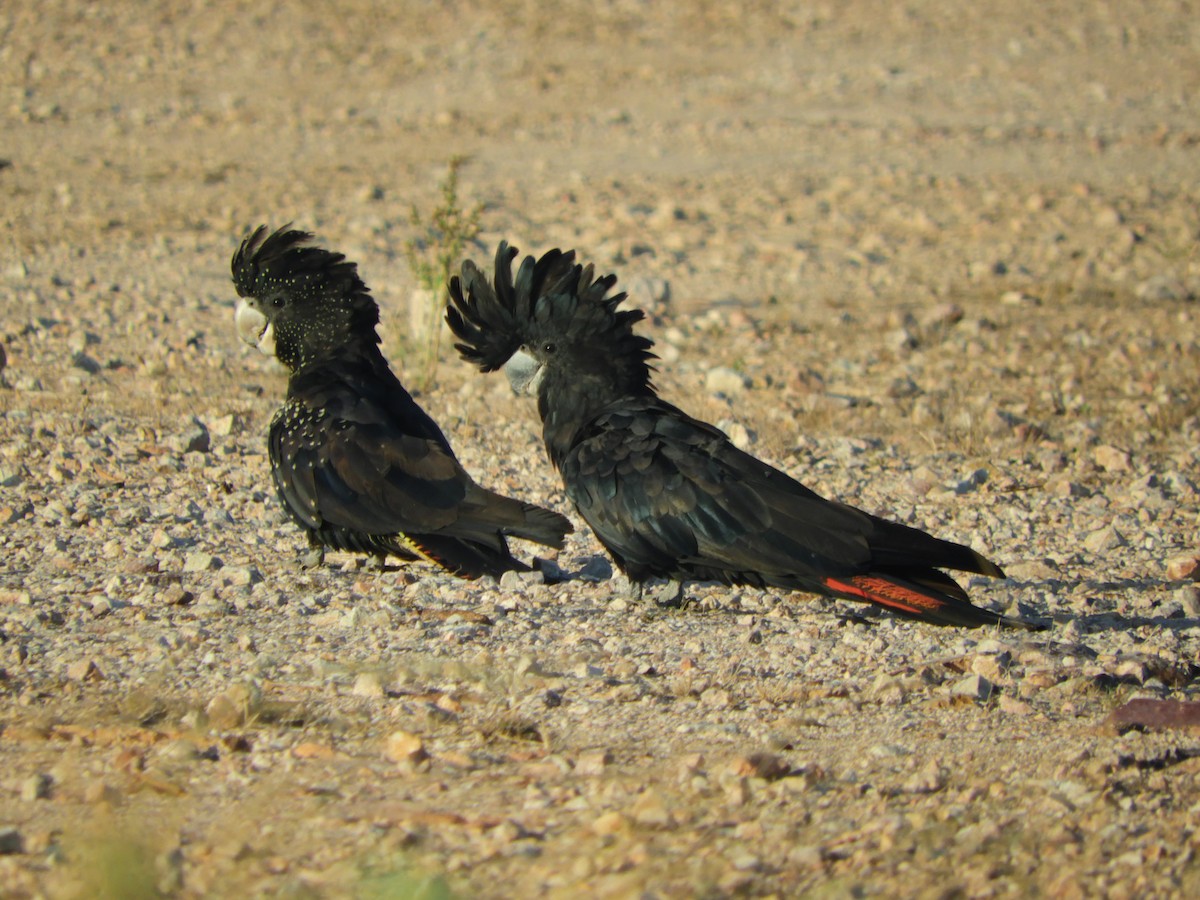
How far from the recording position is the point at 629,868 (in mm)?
3445

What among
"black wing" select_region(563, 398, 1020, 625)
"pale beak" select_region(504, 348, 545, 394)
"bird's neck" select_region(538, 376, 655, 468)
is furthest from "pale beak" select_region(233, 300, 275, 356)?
"black wing" select_region(563, 398, 1020, 625)

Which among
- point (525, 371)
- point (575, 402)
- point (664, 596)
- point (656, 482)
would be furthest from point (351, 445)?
point (664, 596)

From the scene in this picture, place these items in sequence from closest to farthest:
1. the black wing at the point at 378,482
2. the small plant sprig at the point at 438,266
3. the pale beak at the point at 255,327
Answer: the black wing at the point at 378,482, the pale beak at the point at 255,327, the small plant sprig at the point at 438,266

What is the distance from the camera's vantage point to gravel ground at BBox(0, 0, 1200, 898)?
3678 mm

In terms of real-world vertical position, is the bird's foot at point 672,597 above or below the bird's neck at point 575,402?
below

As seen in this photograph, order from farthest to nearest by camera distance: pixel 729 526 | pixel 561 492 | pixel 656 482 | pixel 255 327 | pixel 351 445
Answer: pixel 561 492 → pixel 255 327 → pixel 351 445 → pixel 656 482 → pixel 729 526

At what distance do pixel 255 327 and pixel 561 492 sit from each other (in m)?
1.63

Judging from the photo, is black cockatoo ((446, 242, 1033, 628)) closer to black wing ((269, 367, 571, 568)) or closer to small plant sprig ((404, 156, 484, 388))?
black wing ((269, 367, 571, 568))

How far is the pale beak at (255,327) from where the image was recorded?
6.49m

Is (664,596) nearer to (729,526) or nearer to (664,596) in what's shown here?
(664,596)

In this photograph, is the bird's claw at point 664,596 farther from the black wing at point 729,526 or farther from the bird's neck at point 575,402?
Answer: the bird's neck at point 575,402

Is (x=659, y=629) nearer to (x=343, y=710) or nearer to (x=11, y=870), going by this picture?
(x=343, y=710)

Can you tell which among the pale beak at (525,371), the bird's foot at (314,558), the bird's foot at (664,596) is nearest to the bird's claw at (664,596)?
the bird's foot at (664,596)

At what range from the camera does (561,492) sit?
688 cm
